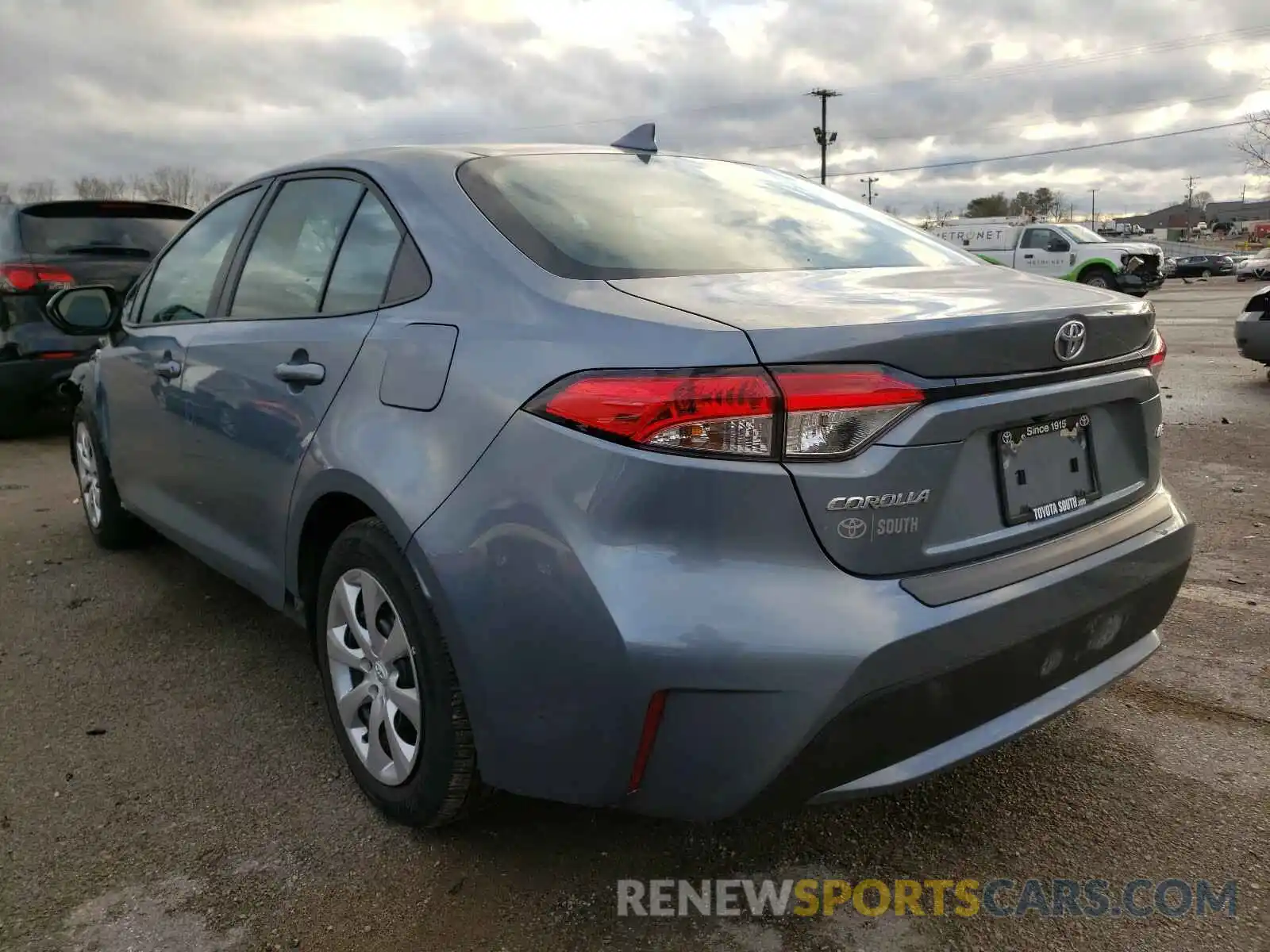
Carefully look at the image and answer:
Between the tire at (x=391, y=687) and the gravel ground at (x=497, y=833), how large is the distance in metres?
0.16

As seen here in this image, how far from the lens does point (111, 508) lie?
4473 millimetres

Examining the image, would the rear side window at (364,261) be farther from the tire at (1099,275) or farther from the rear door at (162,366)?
the tire at (1099,275)

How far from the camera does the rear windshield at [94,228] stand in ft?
23.2

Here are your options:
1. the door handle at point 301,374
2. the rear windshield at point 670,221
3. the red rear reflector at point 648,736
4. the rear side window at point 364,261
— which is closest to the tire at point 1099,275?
the rear windshield at point 670,221

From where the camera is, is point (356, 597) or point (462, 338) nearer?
point (462, 338)

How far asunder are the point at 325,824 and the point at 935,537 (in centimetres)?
163

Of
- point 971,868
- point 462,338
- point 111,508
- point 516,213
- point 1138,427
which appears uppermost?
point 516,213

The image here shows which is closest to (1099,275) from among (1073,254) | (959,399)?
(1073,254)

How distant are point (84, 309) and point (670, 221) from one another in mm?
2835

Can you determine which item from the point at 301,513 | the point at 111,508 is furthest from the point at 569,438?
the point at 111,508

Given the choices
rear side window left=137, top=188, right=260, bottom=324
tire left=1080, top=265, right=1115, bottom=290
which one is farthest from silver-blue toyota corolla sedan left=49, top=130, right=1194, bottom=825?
tire left=1080, top=265, right=1115, bottom=290

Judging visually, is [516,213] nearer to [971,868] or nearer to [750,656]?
[750,656]

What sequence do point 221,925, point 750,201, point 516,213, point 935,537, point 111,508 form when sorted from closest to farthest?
point 935,537, point 221,925, point 516,213, point 750,201, point 111,508

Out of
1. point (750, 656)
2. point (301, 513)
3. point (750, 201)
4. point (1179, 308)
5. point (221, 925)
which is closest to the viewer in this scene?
point (750, 656)
